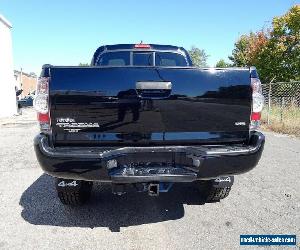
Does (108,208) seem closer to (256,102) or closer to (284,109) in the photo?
(256,102)

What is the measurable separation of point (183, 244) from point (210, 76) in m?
1.69

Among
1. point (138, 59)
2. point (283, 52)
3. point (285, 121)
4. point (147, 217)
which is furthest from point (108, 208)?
point (283, 52)

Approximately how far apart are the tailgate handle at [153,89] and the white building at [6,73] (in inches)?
875

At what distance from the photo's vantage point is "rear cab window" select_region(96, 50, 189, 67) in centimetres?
536

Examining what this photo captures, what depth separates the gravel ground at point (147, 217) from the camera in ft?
11.0

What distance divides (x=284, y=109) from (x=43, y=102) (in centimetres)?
1199

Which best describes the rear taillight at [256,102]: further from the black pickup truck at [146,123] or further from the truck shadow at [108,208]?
the truck shadow at [108,208]

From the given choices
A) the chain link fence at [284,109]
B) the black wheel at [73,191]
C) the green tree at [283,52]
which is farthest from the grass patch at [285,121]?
the green tree at [283,52]

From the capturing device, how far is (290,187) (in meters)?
4.98

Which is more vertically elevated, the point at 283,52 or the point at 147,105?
the point at 283,52

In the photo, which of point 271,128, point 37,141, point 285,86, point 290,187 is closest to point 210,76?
point 37,141

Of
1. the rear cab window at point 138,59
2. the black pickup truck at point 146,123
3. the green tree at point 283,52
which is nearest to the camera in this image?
the black pickup truck at point 146,123

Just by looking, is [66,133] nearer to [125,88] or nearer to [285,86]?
A: [125,88]

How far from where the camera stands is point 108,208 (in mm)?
4234
